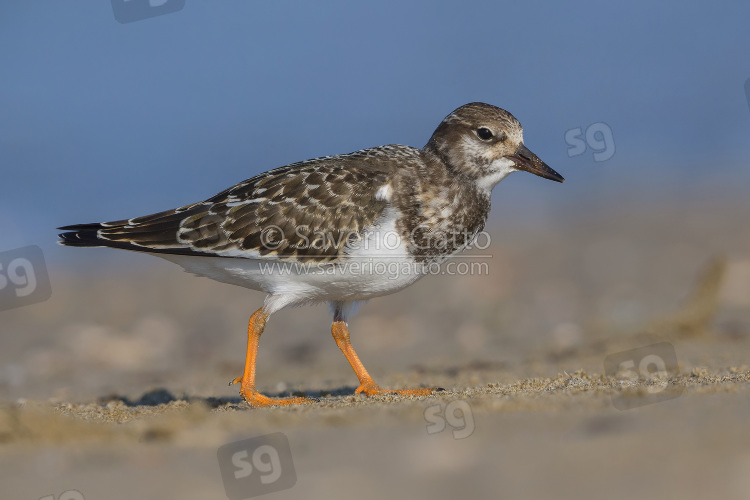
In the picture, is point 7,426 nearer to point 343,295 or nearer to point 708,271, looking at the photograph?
point 343,295

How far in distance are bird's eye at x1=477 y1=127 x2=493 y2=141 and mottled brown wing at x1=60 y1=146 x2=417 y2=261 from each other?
2.35ft

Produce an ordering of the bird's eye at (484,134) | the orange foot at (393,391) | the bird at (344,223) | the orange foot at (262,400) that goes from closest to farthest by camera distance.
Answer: the orange foot at (262,400) < the bird at (344,223) < the orange foot at (393,391) < the bird's eye at (484,134)

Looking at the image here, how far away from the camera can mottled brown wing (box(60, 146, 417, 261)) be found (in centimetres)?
740

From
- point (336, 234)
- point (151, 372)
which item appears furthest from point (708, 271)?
point (151, 372)

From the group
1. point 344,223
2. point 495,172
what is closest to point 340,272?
point 344,223

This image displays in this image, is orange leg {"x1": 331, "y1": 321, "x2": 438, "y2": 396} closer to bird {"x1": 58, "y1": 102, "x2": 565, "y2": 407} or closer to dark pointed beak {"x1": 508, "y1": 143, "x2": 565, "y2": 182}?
bird {"x1": 58, "y1": 102, "x2": 565, "y2": 407}

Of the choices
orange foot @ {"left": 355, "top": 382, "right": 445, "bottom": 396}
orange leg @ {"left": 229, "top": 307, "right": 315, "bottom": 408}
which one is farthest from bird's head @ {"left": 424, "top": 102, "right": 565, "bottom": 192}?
orange leg @ {"left": 229, "top": 307, "right": 315, "bottom": 408}

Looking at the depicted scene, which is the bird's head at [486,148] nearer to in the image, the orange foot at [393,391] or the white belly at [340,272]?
the white belly at [340,272]

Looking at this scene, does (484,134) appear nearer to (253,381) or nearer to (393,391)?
(393,391)

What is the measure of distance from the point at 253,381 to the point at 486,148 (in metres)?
3.05

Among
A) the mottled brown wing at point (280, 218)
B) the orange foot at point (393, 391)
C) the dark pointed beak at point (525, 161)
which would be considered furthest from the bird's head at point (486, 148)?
the orange foot at point (393, 391)

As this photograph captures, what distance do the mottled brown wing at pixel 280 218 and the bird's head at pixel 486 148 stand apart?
19.2 inches

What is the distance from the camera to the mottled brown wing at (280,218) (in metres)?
7.40

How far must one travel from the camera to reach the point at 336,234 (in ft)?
24.2
